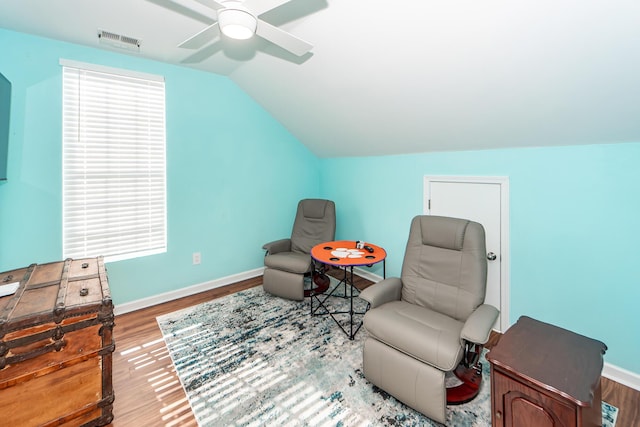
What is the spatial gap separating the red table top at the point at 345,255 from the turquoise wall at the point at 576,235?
3.66ft

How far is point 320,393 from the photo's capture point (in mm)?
1754

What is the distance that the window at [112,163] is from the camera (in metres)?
2.47

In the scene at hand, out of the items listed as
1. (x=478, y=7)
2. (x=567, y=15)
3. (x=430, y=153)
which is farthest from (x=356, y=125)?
(x=567, y=15)

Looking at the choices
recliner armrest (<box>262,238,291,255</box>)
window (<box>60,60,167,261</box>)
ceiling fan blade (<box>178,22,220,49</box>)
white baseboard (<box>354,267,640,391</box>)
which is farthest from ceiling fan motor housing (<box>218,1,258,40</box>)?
white baseboard (<box>354,267,640,391</box>)

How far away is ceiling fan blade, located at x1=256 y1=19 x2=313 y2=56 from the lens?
1.45 metres

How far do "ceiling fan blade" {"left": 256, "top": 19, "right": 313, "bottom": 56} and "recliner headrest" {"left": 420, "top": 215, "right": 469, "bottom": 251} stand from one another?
1.50 meters

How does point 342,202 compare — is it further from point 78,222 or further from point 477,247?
point 78,222

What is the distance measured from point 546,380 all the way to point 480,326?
0.36 metres

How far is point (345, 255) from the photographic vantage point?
2.55m

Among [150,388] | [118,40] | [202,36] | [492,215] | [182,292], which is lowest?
[150,388]

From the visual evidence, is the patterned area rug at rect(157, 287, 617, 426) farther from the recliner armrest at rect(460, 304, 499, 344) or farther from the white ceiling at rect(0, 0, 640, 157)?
the white ceiling at rect(0, 0, 640, 157)

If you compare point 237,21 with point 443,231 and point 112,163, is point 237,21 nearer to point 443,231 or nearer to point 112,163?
point 443,231

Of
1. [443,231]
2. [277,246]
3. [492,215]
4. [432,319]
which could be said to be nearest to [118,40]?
[277,246]

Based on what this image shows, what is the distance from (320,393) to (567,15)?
2436 mm
